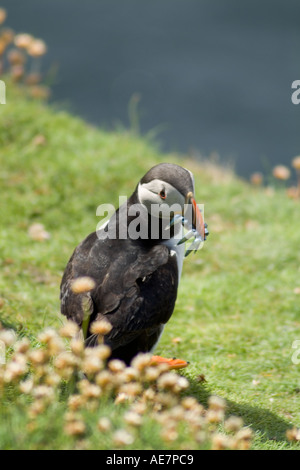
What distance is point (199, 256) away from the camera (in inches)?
285

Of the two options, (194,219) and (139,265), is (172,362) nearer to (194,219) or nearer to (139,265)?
(139,265)

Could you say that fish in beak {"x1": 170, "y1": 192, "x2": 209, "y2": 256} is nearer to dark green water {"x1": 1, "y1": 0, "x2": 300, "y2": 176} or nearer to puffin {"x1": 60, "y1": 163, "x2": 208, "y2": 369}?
puffin {"x1": 60, "y1": 163, "x2": 208, "y2": 369}

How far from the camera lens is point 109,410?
11.0 ft

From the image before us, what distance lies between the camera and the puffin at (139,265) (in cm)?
417

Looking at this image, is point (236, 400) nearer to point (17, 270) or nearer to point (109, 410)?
point (109, 410)

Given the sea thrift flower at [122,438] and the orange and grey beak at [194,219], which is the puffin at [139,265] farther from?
the sea thrift flower at [122,438]

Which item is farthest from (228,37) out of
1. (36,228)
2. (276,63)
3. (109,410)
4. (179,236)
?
(109,410)

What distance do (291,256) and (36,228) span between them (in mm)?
2499

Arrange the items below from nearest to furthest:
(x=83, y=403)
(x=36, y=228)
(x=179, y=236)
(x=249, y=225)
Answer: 1. (x=83, y=403)
2. (x=179, y=236)
3. (x=36, y=228)
4. (x=249, y=225)

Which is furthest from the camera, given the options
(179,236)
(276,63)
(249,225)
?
(276,63)

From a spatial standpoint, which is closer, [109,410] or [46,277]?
[109,410]

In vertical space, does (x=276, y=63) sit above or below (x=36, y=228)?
above

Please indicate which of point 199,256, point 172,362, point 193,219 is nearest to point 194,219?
point 193,219

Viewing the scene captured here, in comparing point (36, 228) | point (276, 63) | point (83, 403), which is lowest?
point (83, 403)
